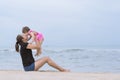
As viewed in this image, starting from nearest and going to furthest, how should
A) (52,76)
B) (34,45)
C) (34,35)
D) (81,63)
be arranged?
(52,76) < (34,45) < (34,35) < (81,63)

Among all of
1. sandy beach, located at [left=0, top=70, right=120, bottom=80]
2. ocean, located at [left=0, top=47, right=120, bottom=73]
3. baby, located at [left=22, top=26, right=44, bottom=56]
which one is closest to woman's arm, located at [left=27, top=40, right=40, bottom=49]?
baby, located at [left=22, top=26, right=44, bottom=56]

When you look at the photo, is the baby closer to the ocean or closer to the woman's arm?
the woman's arm

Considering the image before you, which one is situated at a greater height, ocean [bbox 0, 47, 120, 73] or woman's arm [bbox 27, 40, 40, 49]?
woman's arm [bbox 27, 40, 40, 49]

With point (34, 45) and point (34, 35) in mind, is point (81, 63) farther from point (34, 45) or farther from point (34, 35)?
point (34, 45)

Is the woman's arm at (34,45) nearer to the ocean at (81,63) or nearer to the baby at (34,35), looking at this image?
the baby at (34,35)

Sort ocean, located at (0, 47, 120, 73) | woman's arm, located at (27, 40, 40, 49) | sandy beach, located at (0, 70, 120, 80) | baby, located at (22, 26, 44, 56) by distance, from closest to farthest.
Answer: sandy beach, located at (0, 70, 120, 80), woman's arm, located at (27, 40, 40, 49), baby, located at (22, 26, 44, 56), ocean, located at (0, 47, 120, 73)

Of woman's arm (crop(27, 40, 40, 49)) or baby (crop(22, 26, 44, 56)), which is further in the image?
baby (crop(22, 26, 44, 56))

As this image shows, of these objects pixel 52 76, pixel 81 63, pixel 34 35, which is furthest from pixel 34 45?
pixel 81 63

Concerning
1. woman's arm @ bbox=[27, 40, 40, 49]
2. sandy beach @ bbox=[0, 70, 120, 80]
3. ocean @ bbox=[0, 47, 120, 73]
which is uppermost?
woman's arm @ bbox=[27, 40, 40, 49]

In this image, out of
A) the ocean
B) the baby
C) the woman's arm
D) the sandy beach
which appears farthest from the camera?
the ocean

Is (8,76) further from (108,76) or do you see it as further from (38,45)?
(108,76)

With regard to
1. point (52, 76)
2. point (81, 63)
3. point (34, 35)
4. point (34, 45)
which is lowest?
point (81, 63)

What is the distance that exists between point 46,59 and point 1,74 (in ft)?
4.12

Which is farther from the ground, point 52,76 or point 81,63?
point 52,76
